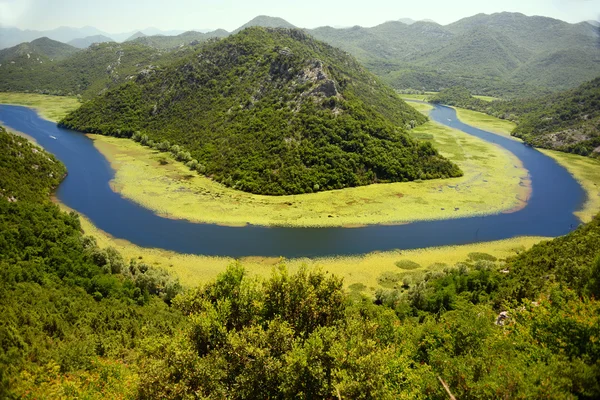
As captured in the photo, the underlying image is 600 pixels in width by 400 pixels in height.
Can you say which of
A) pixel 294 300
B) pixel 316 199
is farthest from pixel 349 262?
pixel 294 300

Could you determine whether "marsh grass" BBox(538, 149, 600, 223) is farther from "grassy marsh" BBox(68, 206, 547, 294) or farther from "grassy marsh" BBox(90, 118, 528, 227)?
"grassy marsh" BBox(68, 206, 547, 294)

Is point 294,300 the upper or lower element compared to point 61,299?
upper

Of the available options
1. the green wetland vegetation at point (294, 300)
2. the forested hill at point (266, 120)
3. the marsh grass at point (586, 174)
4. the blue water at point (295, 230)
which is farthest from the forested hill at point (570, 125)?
the forested hill at point (266, 120)

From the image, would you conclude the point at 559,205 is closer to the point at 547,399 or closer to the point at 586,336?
the point at 586,336

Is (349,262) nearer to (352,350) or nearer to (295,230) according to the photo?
(295,230)

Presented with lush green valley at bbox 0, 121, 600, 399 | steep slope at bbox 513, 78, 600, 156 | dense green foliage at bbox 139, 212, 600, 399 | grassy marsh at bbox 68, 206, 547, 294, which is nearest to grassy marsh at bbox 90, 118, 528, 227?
grassy marsh at bbox 68, 206, 547, 294

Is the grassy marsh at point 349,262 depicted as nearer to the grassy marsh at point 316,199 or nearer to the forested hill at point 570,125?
the grassy marsh at point 316,199
